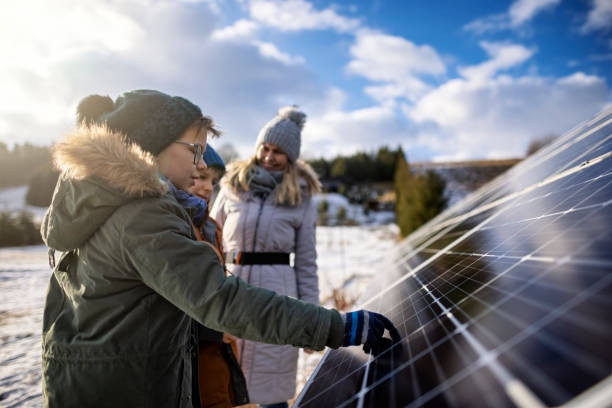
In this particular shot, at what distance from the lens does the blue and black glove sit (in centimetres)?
124

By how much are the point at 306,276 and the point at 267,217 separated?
0.75 m

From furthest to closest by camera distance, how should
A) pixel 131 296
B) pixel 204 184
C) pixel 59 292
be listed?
pixel 204 184 → pixel 59 292 → pixel 131 296

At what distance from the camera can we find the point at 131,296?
4.55 ft

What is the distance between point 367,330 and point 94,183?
131 cm

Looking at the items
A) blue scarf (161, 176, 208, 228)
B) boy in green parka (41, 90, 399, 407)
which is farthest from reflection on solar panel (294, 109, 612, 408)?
blue scarf (161, 176, 208, 228)

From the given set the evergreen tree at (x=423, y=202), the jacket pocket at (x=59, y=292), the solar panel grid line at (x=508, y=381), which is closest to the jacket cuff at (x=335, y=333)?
the solar panel grid line at (x=508, y=381)

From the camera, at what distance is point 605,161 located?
135 centimetres

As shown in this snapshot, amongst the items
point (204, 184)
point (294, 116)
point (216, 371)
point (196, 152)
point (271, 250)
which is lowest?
point (216, 371)

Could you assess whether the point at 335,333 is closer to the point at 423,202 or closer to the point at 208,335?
the point at 208,335

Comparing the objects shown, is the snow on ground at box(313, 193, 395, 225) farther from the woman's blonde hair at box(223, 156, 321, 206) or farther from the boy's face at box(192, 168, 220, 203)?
the boy's face at box(192, 168, 220, 203)

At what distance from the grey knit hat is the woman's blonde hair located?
0.50ft

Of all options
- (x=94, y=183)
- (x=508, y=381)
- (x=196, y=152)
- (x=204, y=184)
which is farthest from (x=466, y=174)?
(x=508, y=381)

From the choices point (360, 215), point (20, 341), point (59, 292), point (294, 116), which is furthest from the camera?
point (360, 215)

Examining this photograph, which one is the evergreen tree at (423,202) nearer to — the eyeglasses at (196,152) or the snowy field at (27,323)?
the snowy field at (27,323)
